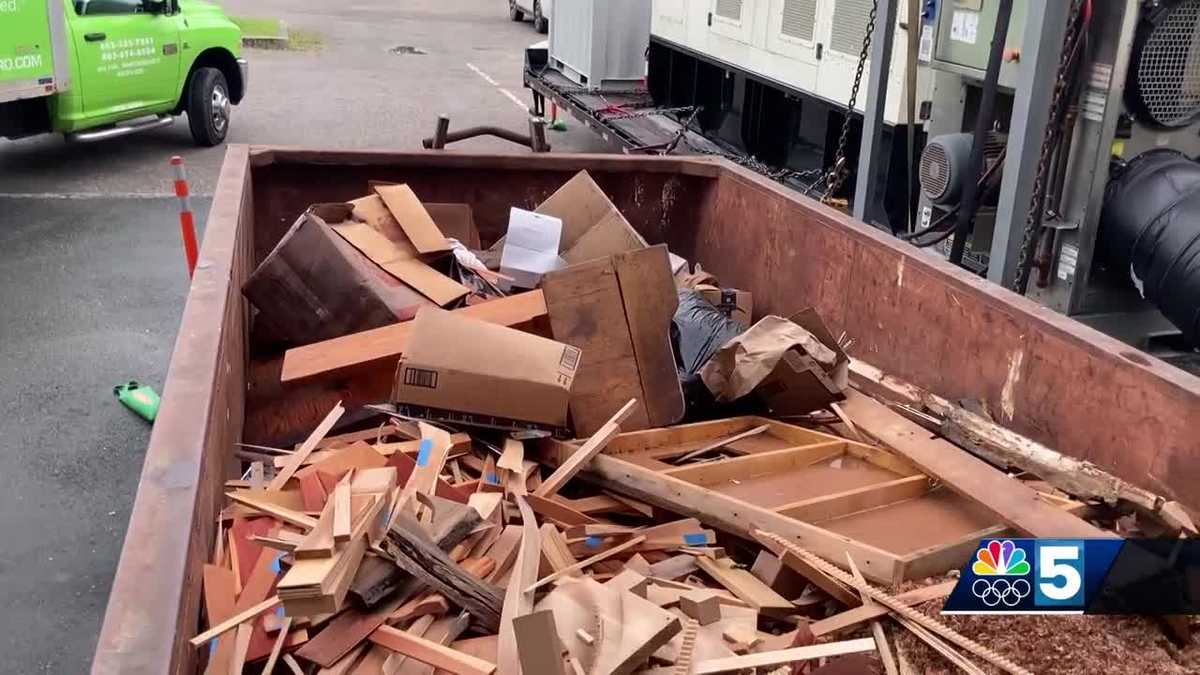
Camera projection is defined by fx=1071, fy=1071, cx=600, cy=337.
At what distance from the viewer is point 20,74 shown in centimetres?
793

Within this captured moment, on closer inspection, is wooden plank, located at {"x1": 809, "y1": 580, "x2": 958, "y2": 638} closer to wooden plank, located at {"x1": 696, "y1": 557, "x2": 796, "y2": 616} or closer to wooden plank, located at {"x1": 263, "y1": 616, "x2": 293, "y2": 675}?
wooden plank, located at {"x1": 696, "y1": 557, "x2": 796, "y2": 616}

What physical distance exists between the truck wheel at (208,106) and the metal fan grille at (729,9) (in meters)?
5.11

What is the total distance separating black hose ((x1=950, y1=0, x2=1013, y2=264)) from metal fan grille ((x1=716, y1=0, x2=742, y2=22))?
3.19 metres

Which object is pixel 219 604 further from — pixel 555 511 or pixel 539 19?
pixel 539 19

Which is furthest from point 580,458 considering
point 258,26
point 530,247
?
point 258,26

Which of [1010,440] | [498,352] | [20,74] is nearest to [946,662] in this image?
[1010,440]

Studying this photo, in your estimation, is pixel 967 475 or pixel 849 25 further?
pixel 849 25

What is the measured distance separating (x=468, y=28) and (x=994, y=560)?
866 inches

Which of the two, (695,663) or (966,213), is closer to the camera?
(695,663)

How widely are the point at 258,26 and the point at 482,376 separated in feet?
60.3

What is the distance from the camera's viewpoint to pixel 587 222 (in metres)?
4.05

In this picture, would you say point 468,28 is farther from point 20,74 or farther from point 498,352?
point 498,352

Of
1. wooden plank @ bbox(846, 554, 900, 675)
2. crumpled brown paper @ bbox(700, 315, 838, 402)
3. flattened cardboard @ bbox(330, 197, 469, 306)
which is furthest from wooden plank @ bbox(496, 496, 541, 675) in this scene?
flattened cardboard @ bbox(330, 197, 469, 306)

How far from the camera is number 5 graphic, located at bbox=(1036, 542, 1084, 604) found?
2.19 meters
